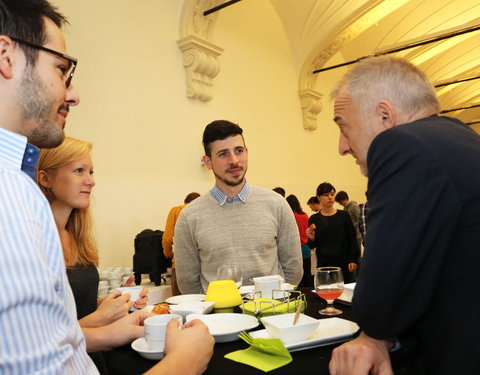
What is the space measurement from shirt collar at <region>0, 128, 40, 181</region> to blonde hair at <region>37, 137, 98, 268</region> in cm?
122

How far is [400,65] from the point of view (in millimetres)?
1349

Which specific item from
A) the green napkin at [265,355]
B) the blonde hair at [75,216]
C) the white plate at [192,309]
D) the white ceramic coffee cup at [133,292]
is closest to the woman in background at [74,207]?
the blonde hair at [75,216]

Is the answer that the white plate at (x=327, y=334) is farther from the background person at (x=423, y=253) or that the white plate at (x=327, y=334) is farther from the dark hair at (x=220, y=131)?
the dark hair at (x=220, y=131)

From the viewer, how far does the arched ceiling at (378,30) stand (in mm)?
7676

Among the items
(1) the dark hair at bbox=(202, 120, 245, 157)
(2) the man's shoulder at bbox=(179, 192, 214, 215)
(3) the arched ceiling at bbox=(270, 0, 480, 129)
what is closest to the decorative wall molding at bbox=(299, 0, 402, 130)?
(3) the arched ceiling at bbox=(270, 0, 480, 129)

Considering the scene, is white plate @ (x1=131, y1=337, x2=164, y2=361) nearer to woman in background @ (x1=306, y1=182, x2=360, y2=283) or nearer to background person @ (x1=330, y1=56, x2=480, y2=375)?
background person @ (x1=330, y1=56, x2=480, y2=375)

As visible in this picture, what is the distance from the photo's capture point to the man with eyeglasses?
61 centimetres

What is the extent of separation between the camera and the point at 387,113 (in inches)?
51.9

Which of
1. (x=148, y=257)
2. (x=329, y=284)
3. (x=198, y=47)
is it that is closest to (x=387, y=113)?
(x=329, y=284)

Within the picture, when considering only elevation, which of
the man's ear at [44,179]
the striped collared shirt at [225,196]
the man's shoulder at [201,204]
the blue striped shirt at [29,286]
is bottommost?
the blue striped shirt at [29,286]

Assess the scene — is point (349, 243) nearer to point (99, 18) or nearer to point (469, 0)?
point (99, 18)

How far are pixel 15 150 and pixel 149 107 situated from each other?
4397mm

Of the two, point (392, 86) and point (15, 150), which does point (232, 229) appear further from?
point (15, 150)

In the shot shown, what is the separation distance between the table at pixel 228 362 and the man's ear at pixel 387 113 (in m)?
0.77
